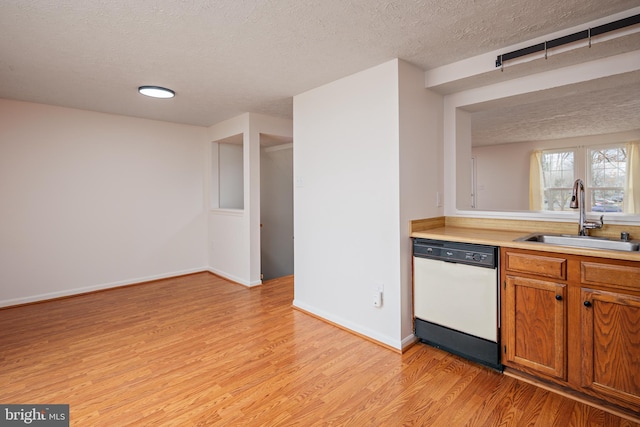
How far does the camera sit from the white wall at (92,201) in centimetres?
364

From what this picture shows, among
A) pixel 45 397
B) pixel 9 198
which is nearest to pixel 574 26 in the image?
pixel 45 397

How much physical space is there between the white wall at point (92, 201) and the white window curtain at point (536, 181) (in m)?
6.35

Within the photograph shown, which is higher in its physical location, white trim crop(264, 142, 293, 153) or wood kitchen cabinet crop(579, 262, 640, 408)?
white trim crop(264, 142, 293, 153)

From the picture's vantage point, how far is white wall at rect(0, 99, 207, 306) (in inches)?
143

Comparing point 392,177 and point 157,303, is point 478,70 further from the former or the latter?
point 157,303

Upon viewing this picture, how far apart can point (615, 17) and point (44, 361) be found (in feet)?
14.7

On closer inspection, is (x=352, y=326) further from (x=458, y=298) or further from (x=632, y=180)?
(x=632, y=180)

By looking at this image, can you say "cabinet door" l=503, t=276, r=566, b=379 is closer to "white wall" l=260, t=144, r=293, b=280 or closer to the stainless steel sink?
the stainless steel sink

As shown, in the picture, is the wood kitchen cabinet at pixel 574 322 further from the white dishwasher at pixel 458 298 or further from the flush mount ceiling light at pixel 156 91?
the flush mount ceiling light at pixel 156 91

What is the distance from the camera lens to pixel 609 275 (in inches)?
68.2

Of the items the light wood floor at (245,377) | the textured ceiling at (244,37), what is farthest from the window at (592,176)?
the light wood floor at (245,377)

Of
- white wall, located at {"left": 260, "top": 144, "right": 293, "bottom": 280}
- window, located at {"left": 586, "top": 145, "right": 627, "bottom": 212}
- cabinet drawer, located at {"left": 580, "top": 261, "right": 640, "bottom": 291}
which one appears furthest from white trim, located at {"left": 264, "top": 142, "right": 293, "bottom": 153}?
window, located at {"left": 586, "top": 145, "right": 627, "bottom": 212}

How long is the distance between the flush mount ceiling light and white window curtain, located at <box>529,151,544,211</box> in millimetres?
6645

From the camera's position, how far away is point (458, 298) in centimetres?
233
